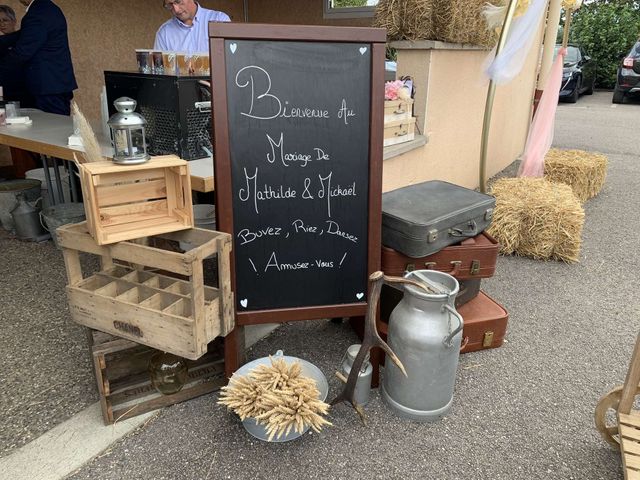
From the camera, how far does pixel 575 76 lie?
48.9 ft

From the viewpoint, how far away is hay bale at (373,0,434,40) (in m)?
4.06

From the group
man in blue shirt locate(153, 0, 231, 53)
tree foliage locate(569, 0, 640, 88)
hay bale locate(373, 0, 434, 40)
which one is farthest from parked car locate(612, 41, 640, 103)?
man in blue shirt locate(153, 0, 231, 53)

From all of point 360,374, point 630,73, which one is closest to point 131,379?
point 360,374

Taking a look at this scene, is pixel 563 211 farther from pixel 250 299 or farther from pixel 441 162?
pixel 250 299

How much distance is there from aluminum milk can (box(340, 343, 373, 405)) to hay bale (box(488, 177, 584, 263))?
2262 millimetres

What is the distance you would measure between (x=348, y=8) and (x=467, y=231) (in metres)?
7.03

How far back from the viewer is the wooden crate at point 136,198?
6.29ft

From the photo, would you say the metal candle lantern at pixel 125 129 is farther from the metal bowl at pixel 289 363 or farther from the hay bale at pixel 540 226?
the hay bale at pixel 540 226

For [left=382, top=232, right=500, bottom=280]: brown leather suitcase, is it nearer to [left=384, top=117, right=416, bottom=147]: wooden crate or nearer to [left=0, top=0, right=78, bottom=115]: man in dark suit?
[left=384, top=117, right=416, bottom=147]: wooden crate

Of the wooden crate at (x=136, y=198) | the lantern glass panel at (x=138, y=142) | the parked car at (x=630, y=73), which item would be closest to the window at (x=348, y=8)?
the lantern glass panel at (x=138, y=142)

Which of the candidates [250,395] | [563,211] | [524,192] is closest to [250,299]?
[250,395]

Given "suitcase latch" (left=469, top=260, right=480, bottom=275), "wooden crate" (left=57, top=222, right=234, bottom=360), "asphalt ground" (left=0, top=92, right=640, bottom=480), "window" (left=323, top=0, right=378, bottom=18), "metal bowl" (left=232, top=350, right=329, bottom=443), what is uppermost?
"window" (left=323, top=0, right=378, bottom=18)

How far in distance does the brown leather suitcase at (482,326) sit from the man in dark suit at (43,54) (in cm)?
446

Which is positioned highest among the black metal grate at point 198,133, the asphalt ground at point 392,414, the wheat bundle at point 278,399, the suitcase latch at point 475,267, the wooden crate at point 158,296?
the black metal grate at point 198,133
